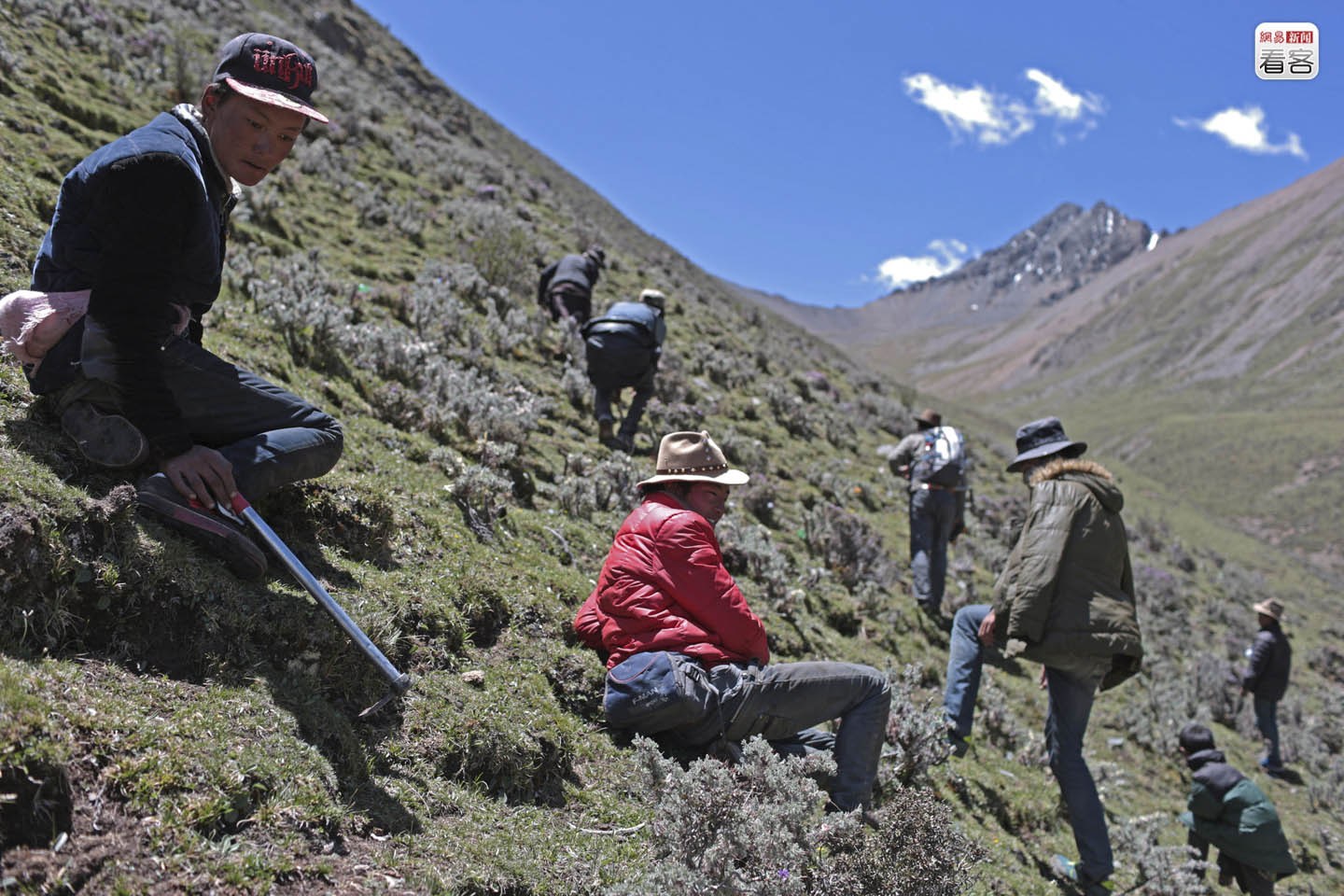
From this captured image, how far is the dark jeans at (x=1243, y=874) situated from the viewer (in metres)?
6.80

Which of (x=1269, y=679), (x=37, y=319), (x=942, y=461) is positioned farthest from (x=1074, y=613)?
(x=1269, y=679)

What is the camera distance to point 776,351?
25000 millimetres

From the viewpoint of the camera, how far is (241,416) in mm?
3867

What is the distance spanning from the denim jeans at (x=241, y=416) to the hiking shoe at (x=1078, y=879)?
584cm

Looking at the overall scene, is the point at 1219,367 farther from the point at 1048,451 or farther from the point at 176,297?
the point at 176,297

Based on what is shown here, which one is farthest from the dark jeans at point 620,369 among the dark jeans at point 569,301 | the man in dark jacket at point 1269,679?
the man in dark jacket at point 1269,679

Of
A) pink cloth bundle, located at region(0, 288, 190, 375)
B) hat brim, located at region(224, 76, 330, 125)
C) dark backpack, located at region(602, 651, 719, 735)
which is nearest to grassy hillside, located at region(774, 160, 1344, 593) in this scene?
dark backpack, located at region(602, 651, 719, 735)

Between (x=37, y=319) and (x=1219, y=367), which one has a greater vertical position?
(x=1219, y=367)

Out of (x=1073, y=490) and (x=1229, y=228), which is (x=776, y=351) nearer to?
(x=1073, y=490)

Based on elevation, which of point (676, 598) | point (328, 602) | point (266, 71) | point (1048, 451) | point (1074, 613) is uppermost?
point (1048, 451)

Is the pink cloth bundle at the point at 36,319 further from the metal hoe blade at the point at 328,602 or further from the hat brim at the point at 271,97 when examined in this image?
the hat brim at the point at 271,97

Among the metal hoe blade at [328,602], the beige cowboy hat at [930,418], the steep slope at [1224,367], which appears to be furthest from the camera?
the steep slope at [1224,367]

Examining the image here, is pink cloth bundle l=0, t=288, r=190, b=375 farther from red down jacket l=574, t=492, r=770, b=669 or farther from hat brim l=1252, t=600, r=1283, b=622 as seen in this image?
hat brim l=1252, t=600, r=1283, b=622

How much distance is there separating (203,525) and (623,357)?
6.21 m
